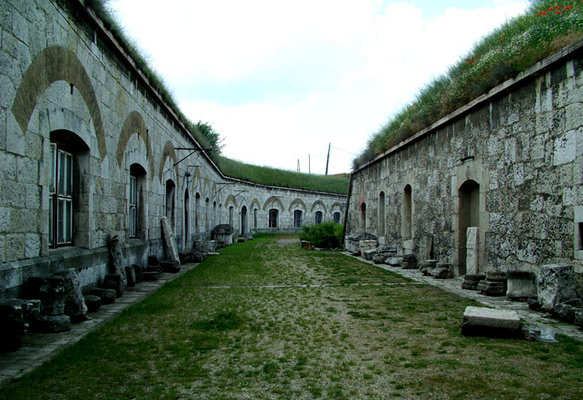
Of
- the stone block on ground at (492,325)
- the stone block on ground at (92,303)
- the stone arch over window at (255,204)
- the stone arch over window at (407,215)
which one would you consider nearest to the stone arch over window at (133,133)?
the stone block on ground at (92,303)

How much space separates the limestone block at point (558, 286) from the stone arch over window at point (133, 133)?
6.77 m

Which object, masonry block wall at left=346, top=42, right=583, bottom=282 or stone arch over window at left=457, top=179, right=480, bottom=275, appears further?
stone arch over window at left=457, top=179, right=480, bottom=275

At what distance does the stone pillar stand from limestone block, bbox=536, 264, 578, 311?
2544mm

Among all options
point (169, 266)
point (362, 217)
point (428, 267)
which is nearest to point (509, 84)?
point (428, 267)

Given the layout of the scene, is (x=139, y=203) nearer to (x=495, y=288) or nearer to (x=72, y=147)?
(x=72, y=147)

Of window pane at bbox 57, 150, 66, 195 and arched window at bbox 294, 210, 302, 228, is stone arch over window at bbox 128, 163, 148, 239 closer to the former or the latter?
window pane at bbox 57, 150, 66, 195

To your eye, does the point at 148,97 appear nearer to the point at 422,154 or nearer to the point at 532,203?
the point at 422,154

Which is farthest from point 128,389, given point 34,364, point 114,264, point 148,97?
point 148,97

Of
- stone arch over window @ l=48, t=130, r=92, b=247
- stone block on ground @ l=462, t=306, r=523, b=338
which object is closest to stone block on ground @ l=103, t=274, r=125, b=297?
stone arch over window @ l=48, t=130, r=92, b=247

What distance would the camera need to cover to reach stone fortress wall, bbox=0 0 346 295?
14.7ft

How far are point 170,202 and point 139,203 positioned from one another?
309 centimetres

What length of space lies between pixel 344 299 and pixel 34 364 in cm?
429

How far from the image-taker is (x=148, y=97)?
10.0 metres

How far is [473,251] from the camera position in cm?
838
